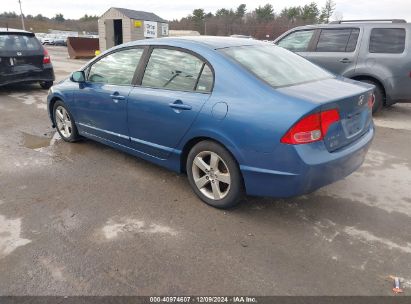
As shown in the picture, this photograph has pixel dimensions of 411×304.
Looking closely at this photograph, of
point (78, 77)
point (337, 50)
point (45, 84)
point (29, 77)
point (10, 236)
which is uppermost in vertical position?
point (337, 50)

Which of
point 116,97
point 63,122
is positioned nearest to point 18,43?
point 63,122

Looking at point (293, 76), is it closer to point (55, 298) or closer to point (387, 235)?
point (387, 235)

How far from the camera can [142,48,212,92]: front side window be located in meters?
3.52

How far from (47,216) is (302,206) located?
2451 mm

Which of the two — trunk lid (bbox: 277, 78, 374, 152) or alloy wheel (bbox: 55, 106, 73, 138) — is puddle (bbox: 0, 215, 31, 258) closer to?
alloy wheel (bbox: 55, 106, 73, 138)

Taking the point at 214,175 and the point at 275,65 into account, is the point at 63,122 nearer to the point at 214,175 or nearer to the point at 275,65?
the point at 214,175

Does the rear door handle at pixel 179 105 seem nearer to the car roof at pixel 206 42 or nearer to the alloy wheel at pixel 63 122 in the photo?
the car roof at pixel 206 42

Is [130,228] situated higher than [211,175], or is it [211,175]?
[211,175]

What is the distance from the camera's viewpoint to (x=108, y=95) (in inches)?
172

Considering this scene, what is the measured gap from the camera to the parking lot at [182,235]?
2566 mm

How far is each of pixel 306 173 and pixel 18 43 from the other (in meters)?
8.79

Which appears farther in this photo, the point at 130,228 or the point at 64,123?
the point at 64,123

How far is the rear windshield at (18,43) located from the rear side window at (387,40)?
802 centimetres

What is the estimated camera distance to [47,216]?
3434mm
